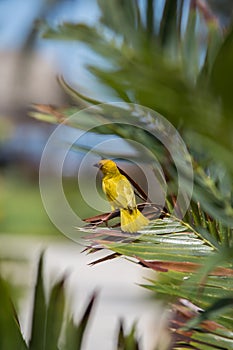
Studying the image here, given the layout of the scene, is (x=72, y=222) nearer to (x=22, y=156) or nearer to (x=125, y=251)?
(x=125, y=251)

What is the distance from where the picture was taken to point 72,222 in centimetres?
31

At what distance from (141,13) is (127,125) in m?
0.07

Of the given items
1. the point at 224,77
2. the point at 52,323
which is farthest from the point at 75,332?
the point at 224,77

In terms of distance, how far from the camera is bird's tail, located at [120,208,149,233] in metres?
0.31

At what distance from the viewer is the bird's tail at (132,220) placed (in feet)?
1.03

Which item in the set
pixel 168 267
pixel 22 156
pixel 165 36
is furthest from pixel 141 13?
pixel 22 156

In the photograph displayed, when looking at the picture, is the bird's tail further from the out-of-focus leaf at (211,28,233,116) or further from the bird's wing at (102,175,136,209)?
the out-of-focus leaf at (211,28,233,116)

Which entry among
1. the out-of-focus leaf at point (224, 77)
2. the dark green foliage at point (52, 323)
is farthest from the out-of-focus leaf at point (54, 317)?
the out-of-focus leaf at point (224, 77)

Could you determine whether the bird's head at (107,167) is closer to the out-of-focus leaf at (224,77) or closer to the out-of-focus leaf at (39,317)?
the out-of-focus leaf at (39,317)

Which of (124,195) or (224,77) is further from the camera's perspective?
(124,195)

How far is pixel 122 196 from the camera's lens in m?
0.31

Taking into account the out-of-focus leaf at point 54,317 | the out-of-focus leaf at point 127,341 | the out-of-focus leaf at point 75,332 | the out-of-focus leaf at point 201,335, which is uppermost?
the out-of-focus leaf at point 54,317

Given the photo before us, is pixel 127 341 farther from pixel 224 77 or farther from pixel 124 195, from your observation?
pixel 224 77

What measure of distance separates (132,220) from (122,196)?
13 mm
